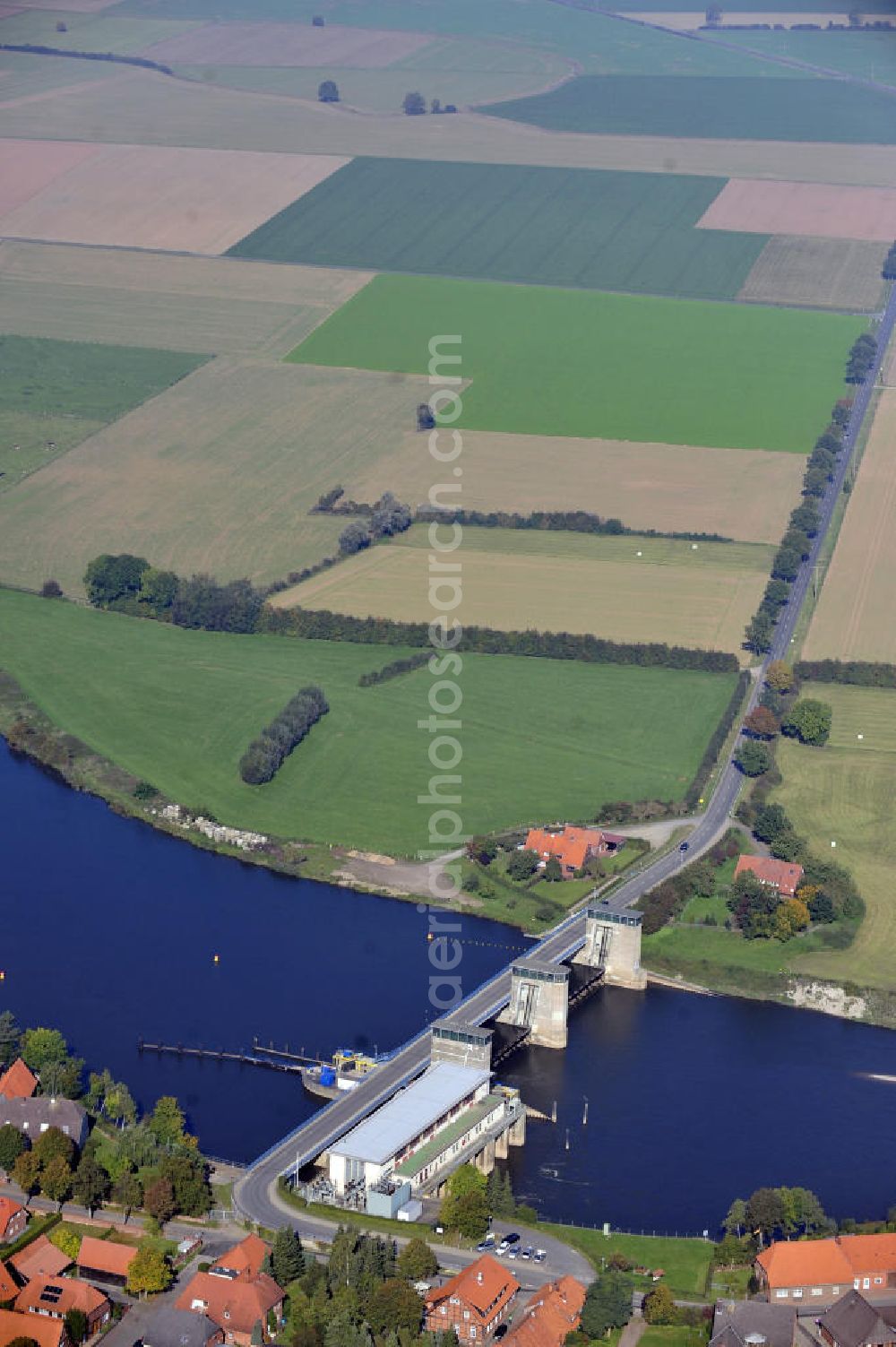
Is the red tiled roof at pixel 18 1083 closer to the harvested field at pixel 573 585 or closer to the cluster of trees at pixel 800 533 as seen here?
the harvested field at pixel 573 585

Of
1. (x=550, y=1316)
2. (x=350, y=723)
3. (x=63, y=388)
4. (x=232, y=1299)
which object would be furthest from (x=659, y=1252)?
(x=63, y=388)

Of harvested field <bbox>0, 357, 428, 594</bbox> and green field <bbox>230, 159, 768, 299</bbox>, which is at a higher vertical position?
green field <bbox>230, 159, 768, 299</bbox>

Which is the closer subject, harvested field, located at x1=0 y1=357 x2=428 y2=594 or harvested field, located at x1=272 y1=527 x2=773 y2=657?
harvested field, located at x1=272 y1=527 x2=773 y2=657

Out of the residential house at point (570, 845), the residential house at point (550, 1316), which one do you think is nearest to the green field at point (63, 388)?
the residential house at point (570, 845)

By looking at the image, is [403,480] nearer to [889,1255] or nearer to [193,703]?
[193,703]

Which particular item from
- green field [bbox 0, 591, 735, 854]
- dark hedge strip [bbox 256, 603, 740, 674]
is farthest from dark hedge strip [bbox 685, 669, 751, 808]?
dark hedge strip [bbox 256, 603, 740, 674]

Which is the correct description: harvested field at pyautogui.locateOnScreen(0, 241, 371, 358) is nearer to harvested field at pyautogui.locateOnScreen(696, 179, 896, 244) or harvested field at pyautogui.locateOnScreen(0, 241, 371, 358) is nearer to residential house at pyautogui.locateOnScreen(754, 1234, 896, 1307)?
harvested field at pyautogui.locateOnScreen(696, 179, 896, 244)
